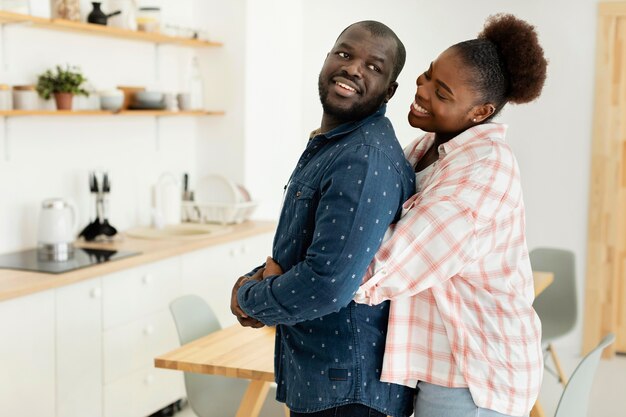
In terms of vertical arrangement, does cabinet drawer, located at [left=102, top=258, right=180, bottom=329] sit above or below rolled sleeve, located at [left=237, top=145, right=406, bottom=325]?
below

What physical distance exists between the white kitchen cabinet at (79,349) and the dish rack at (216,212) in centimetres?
130

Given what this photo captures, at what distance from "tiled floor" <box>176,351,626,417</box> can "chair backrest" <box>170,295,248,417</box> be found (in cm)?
121

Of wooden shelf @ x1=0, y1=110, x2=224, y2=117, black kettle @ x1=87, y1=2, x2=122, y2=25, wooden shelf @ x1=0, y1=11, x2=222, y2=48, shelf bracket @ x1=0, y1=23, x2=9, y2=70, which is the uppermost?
black kettle @ x1=87, y1=2, x2=122, y2=25

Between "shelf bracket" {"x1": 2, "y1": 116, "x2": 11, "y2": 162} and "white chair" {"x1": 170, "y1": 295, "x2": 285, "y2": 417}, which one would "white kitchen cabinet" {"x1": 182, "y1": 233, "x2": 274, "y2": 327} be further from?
"white chair" {"x1": 170, "y1": 295, "x2": 285, "y2": 417}

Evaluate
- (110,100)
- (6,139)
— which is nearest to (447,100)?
(6,139)

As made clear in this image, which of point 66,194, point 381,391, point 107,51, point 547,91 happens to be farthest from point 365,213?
point 547,91

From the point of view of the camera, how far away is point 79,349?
11.0 feet

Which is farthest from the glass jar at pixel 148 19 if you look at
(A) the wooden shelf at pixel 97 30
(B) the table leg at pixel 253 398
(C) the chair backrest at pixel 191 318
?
(B) the table leg at pixel 253 398

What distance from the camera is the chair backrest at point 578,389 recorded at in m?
2.27

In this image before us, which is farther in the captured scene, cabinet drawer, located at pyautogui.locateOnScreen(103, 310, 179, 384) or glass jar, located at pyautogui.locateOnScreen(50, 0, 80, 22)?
glass jar, located at pyautogui.locateOnScreen(50, 0, 80, 22)

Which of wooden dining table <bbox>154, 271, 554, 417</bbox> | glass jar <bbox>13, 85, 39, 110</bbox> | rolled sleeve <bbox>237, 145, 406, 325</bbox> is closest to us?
rolled sleeve <bbox>237, 145, 406, 325</bbox>

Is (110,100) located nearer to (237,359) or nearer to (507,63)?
(237,359)

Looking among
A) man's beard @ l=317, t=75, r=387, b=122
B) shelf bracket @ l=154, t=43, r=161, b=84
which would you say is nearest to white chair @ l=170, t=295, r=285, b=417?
man's beard @ l=317, t=75, r=387, b=122

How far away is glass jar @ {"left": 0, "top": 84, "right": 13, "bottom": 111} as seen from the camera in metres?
3.49
